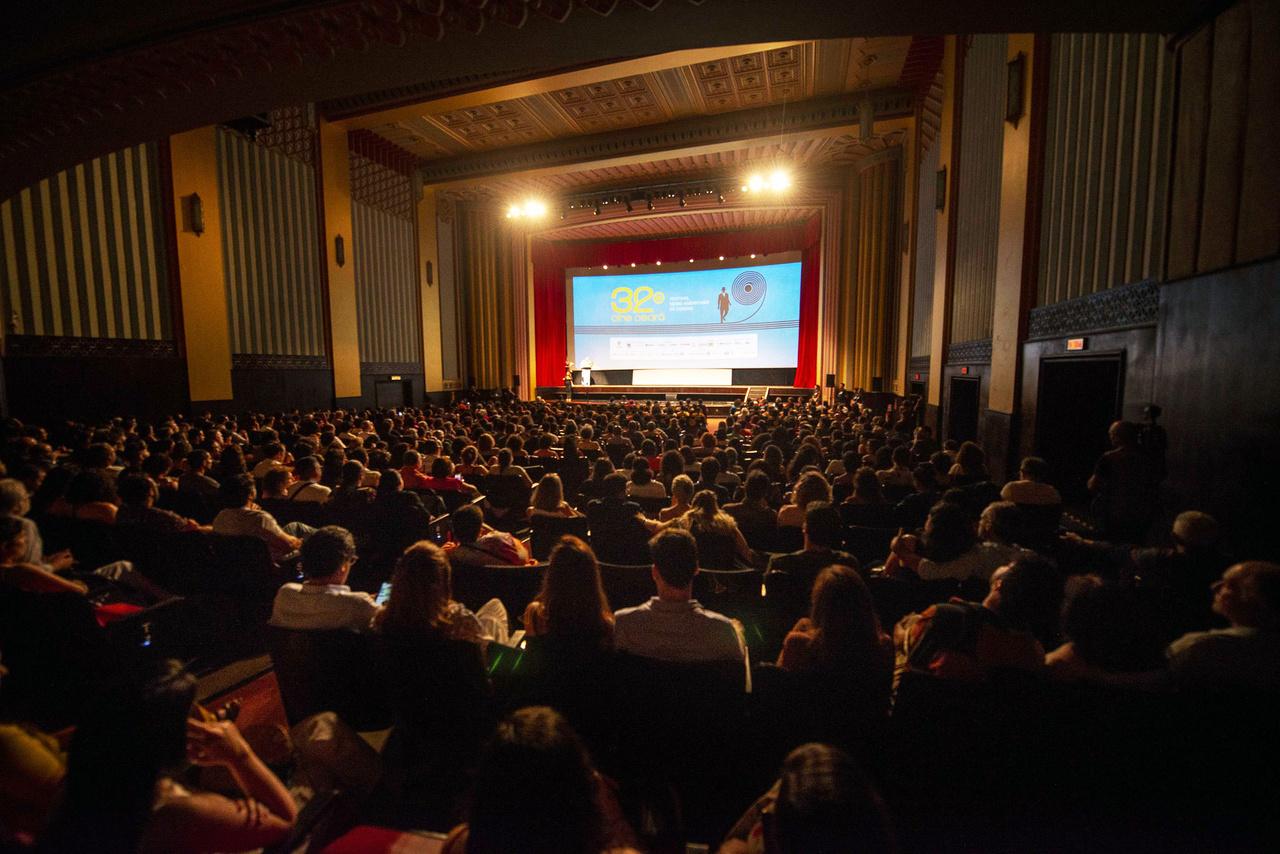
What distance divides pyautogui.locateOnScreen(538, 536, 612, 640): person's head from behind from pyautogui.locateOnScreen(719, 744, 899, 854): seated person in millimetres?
1102

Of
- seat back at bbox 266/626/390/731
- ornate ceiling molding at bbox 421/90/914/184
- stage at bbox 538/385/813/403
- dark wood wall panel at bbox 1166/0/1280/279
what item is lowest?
seat back at bbox 266/626/390/731

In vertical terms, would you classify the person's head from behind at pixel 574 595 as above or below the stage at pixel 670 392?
below

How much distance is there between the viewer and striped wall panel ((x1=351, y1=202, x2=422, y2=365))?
46.3ft

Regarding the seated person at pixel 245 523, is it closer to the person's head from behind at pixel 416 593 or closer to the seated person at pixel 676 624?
the person's head from behind at pixel 416 593

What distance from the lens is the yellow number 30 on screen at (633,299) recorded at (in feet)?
67.3

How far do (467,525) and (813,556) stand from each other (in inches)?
70.3

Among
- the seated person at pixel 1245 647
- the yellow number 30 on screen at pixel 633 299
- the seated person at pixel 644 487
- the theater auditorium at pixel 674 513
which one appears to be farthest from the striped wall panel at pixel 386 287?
the seated person at pixel 1245 647

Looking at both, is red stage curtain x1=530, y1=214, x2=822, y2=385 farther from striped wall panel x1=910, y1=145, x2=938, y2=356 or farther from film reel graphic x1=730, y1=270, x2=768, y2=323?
striped wall panel x1=910, y1=145, x2=938, y2=356

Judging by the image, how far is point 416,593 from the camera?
6.19 feet

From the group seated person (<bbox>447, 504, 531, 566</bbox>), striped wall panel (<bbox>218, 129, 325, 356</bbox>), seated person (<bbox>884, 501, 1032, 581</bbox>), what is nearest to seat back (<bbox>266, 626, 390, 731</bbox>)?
seated person (<bbox>447, 504, 531, 566</bbox>)

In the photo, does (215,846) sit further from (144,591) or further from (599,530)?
(144,591)

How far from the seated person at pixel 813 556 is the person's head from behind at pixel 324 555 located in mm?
1828

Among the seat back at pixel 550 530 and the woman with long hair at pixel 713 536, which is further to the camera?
the seat back at pixel 550 530

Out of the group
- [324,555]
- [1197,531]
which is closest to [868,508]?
[1197,531]
